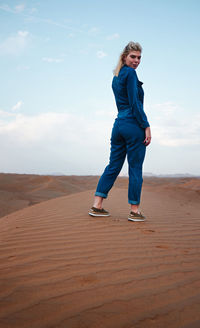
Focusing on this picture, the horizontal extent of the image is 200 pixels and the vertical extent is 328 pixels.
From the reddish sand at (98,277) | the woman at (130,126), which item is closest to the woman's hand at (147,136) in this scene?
the woman at (130,126)

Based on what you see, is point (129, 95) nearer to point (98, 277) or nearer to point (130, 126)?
point (130, 126)

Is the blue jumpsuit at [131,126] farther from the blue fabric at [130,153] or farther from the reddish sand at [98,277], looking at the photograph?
the reddish sand at [98,277]

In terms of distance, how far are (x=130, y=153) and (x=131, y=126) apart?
348mm

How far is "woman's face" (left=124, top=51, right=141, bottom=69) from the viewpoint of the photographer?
3.03 meters

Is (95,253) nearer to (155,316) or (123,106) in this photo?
(155,316)

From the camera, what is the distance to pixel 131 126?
10.1 ft

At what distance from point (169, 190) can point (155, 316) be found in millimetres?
8159

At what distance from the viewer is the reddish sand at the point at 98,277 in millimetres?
1354

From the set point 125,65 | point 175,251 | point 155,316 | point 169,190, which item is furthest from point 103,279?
point 169,190

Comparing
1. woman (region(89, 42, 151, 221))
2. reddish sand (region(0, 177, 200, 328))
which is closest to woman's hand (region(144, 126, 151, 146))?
woman (region(89, 42, 151, 221))

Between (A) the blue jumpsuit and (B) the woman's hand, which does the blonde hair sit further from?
(B) the woman's hand

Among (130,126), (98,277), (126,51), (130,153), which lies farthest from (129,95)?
(98,277)

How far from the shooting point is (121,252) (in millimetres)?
2189

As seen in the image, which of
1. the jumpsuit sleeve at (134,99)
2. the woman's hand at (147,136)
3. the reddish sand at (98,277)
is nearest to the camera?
the reddish sand at (98,277)
